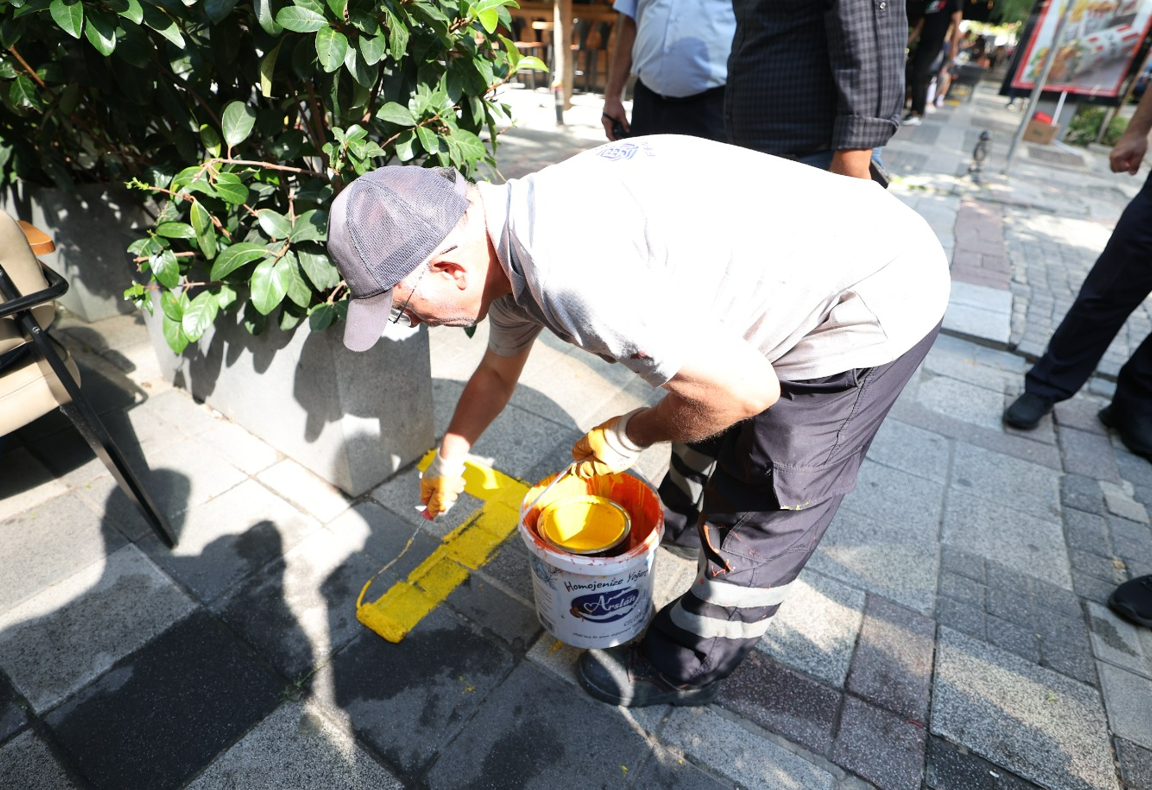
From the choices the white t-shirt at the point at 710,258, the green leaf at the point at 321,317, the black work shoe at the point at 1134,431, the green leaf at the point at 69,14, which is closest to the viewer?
the white t-shirt at the point at 710,258

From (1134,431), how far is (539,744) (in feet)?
11.3

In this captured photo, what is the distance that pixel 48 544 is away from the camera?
2266 mm

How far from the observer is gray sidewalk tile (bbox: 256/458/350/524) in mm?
2502

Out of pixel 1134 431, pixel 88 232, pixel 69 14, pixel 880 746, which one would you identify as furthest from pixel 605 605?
pixel 88 232

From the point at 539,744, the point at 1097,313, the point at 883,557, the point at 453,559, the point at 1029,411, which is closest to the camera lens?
the point at 539,744

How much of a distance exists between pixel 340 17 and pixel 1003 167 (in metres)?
10.8

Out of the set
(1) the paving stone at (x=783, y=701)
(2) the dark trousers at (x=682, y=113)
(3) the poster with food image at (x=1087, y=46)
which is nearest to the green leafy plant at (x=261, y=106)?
(2) the dark trousers at (x=682, y=113)

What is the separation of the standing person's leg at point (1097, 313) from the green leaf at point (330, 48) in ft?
11.0

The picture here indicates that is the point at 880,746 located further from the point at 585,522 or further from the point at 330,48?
the point at 330,48

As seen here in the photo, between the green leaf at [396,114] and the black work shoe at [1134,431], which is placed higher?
the green leaf at [396,114]

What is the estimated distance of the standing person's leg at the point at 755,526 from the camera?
1521mm

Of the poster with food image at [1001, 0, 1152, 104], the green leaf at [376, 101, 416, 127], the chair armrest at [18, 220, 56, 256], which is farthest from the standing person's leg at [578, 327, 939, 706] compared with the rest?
the poster with food image at [1001, 0, 1152, 104]

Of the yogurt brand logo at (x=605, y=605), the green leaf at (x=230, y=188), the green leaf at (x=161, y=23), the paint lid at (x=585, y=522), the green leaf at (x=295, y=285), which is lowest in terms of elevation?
the yogurt brand logo at (x=605, y=605)

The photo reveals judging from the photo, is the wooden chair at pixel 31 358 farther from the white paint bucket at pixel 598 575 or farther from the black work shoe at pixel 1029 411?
the black work shoe at pixel 1029 411
